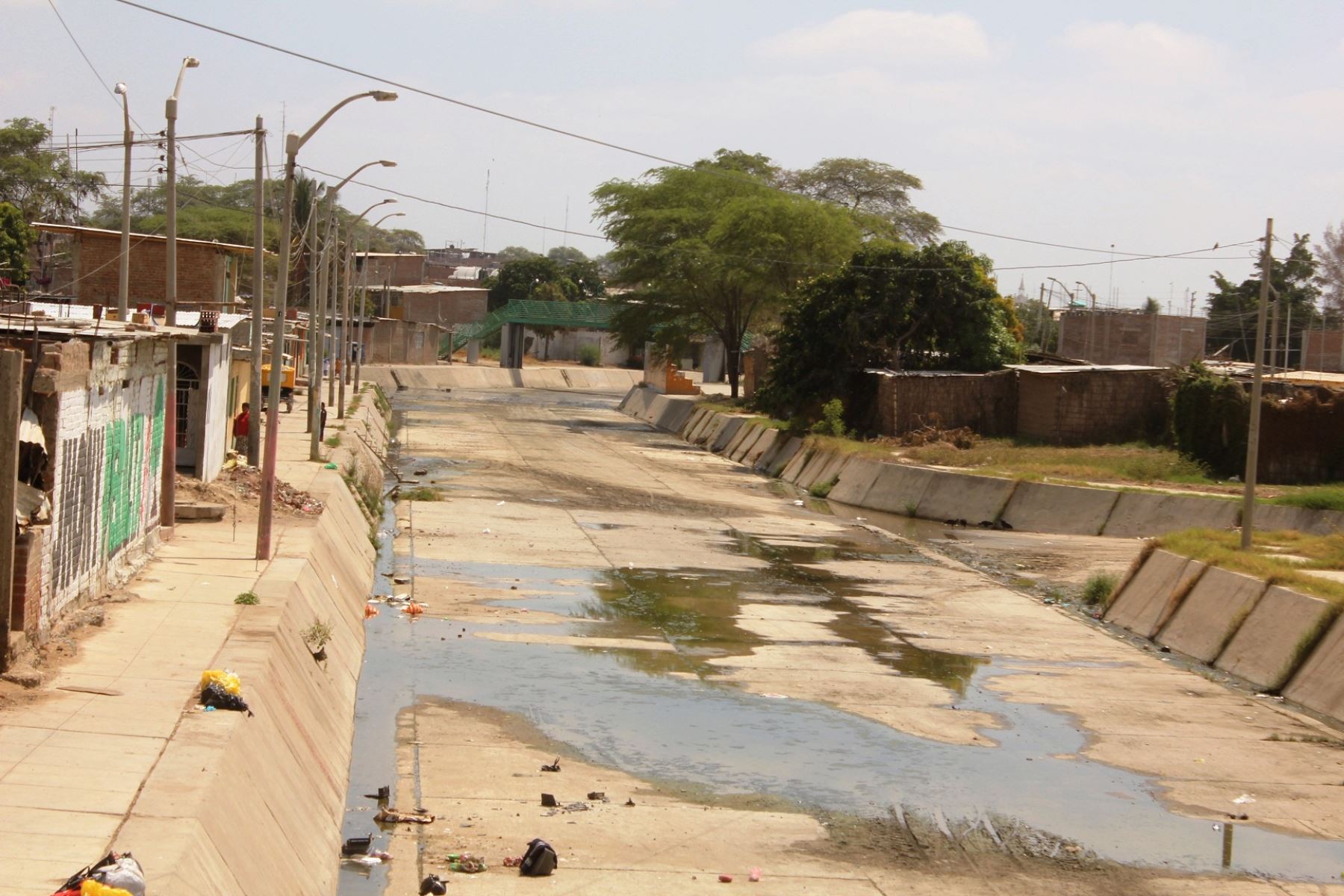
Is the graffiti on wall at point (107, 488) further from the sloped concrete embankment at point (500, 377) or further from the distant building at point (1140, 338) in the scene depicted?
the sloped concrete embankment at point (500, 377)

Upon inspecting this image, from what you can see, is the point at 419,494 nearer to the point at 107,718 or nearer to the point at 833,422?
the point at 833,422

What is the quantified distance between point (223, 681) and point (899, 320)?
38486 millimetres

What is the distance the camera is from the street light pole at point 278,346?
1862 centimetres

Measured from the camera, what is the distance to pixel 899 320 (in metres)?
47.6

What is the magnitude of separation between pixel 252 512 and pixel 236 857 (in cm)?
1593

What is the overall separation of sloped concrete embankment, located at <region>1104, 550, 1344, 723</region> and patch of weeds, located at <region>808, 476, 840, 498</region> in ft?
59.7

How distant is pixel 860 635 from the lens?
833 inches

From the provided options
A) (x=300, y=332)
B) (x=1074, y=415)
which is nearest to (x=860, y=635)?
(x=1074, y=415)

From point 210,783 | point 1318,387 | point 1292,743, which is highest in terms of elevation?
point 1318,387

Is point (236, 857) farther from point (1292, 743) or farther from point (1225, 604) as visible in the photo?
point (1225, 604)

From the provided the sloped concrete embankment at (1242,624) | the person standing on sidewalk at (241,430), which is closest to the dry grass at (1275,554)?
the sloped concrete embankment at (1242,624)

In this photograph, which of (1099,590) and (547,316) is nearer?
(1099,590)

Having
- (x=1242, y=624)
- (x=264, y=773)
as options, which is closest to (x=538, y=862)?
(x=264, y=773)

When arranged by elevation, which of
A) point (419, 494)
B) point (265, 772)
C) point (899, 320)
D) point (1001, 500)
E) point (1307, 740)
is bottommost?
point (1307, 740)
